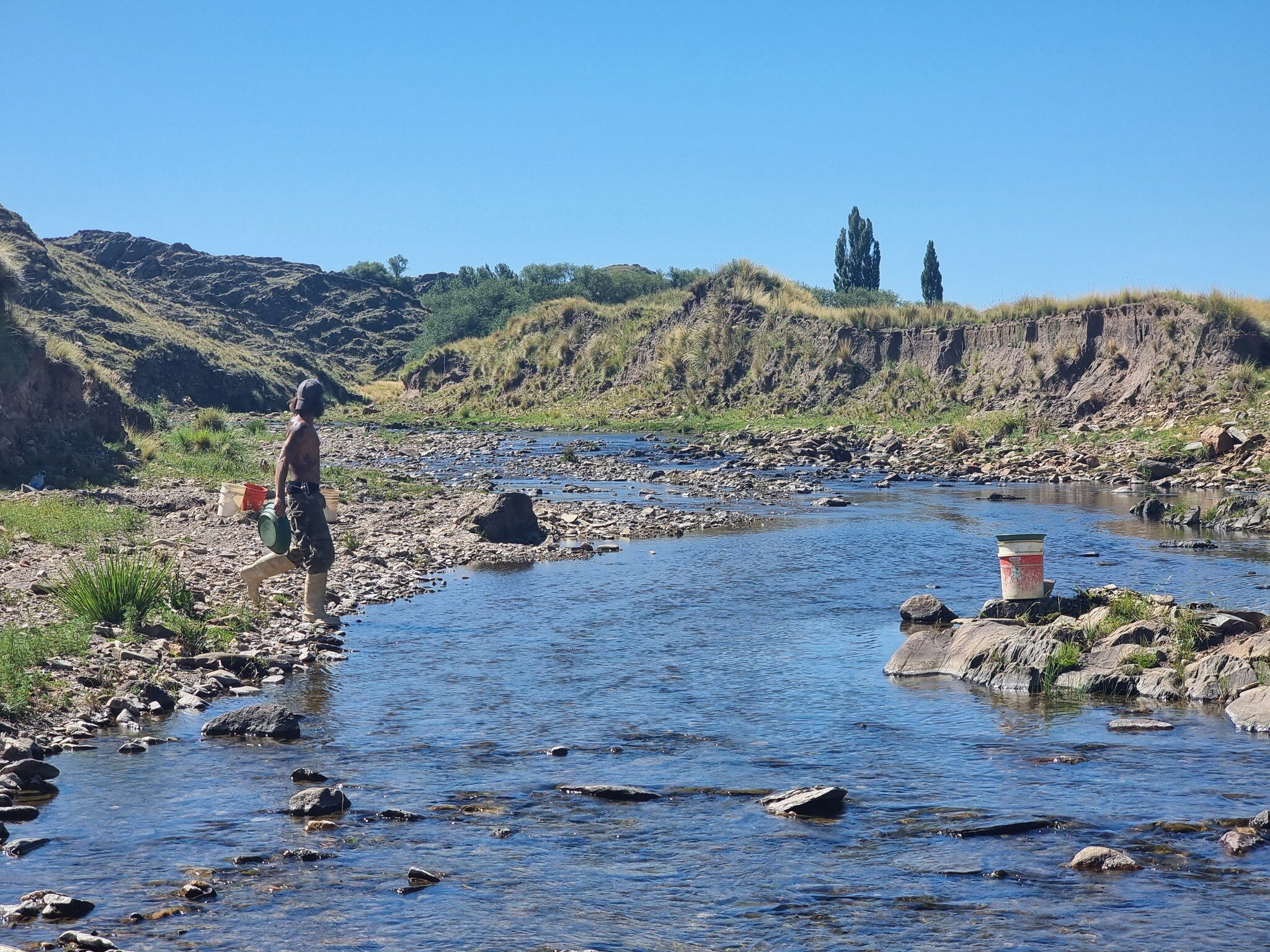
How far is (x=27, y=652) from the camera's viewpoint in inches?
412

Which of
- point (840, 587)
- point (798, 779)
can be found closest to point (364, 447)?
point (840, 587)

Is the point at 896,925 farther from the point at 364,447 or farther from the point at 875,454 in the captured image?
the point at 364,447

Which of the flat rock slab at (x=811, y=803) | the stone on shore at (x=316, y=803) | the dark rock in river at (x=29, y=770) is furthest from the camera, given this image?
the dark rock in river at (x=29, y=770)

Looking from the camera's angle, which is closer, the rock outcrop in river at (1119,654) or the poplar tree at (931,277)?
the rock outcrop in river at (1119,654)

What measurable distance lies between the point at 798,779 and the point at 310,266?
157629 millimetres

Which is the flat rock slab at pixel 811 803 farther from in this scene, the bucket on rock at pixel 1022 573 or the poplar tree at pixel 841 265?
the poplar tree at pixel 841 265

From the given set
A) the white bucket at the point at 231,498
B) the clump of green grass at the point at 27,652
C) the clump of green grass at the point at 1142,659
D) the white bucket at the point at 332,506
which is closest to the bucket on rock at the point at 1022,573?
the clump of green grass at the point at 1142,659

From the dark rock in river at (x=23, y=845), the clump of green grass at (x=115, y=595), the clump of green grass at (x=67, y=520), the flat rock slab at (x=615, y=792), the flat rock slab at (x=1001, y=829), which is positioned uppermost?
the clump of green grass at (x=67, y=520)

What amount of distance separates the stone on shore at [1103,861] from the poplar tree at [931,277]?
77528 mm

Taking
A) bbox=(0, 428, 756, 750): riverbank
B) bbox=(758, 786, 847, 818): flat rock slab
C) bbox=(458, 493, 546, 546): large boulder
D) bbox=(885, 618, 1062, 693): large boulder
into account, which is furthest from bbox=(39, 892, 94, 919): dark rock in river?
bbox=(458, 493, 546, 546): large boulder

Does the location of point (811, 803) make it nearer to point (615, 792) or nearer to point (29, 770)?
point (615, 792)

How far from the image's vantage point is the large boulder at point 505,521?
21156mm

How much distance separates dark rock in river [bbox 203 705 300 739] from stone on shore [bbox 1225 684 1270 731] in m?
7.85

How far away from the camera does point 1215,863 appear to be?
7113 mm
